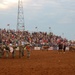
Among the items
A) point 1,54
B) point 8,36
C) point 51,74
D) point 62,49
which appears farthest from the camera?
point 8,36

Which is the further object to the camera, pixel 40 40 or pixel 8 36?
pixel 40 40

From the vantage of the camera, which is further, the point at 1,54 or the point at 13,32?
the point at 13,32

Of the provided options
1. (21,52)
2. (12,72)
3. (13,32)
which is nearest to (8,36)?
(13,32)

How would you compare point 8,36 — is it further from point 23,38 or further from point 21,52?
point 21,52

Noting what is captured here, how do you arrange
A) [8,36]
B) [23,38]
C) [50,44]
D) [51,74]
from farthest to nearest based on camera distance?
[50,44] → [23,38] → [8,36] → [51,74]

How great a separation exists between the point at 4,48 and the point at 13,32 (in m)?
25.0

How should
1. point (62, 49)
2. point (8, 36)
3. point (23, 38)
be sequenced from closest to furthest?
point (62, 49) < point (8, 36) < point (23, 38)

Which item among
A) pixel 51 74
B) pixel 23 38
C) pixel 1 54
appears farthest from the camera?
pixel 23 38

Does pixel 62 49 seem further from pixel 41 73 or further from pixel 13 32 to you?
pixel 41 73

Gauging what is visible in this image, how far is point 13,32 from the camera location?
56.1 metres

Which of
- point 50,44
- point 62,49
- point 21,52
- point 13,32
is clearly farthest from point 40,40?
point 21,52

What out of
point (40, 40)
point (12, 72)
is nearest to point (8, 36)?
point (40, 40)

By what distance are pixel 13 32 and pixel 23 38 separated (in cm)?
216

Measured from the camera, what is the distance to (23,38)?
5603 centimetres
